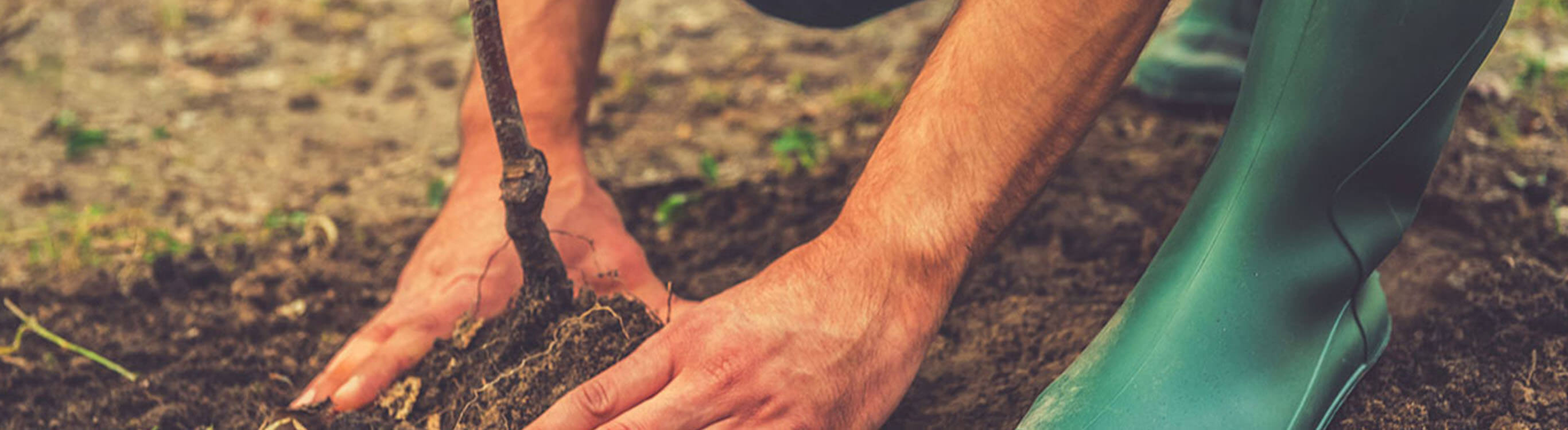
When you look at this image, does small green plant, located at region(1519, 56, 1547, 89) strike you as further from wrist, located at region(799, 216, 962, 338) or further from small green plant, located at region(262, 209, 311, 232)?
small green plant, located at region(262, 209, 311, 232)

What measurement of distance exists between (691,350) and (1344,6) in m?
0.70

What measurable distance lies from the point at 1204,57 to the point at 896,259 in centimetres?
129

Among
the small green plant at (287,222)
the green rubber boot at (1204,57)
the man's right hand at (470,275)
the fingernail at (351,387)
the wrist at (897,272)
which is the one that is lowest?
the small green plant at (287,222)

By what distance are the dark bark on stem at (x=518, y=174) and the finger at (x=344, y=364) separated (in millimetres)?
241

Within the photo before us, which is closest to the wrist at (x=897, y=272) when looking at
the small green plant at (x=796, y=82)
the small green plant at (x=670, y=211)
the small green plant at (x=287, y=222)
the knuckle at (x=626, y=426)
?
the knuckle at (x=626, y=426)

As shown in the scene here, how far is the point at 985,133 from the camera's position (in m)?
1.26

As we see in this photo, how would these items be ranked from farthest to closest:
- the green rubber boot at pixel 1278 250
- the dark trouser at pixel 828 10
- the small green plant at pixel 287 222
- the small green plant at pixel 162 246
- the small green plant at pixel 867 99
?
1. the small green plant at pixel 867 99
2. the small green plant at pixel 287 222
3. the small green plant at pixel 162 246
4. the dark trouser at pixel 828 10
5. the green rubber boot at pixel 1278 250

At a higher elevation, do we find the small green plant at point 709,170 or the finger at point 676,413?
the finger at point 676,413

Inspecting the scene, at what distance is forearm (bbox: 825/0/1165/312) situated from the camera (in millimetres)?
1230

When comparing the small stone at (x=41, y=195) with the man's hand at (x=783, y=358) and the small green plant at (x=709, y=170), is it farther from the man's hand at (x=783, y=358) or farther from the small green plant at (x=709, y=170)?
the man's hand at (x=783, y=358)

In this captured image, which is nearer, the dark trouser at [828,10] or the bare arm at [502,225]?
the bare arm at [502,225]

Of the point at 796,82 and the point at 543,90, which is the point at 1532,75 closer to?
the point at 796,82

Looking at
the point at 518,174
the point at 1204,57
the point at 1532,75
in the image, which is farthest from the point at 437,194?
the point at 1532,75

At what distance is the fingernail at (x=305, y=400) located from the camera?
4.78ft
